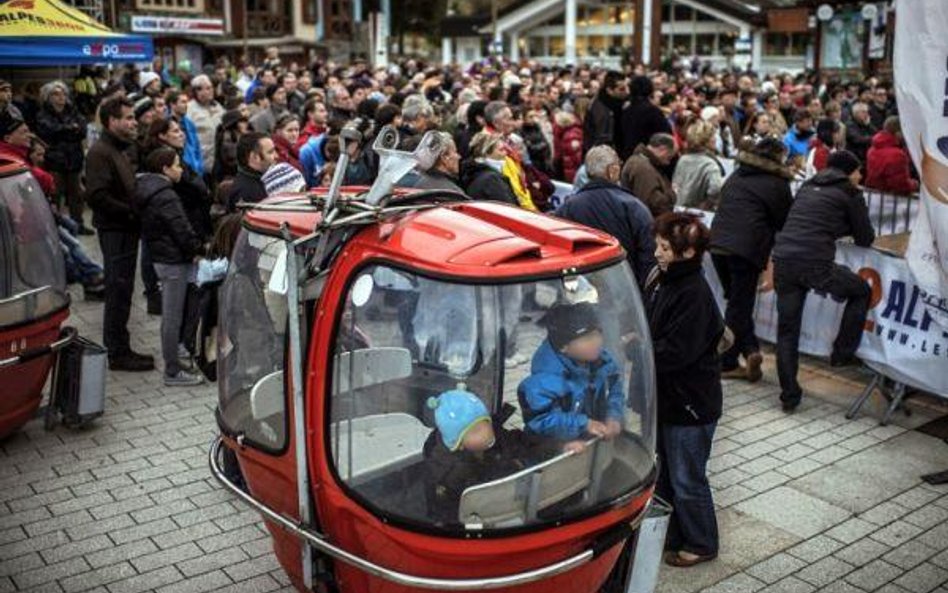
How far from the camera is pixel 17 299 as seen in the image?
626 centimetres

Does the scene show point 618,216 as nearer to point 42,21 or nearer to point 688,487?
point 688,487

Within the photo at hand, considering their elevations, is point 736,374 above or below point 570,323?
below

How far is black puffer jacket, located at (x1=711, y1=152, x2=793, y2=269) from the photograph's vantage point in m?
7.79

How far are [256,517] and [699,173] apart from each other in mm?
5396

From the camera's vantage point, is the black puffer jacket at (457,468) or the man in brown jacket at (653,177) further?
the man in brown jacket at (653,177)

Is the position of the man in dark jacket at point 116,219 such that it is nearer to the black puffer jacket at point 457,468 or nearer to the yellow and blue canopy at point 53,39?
the yellow and blue canopy at point 53,39

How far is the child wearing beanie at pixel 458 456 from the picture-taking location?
3686mm

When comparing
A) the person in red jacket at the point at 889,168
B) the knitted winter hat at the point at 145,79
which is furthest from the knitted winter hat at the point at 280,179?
the knitted winter hat at the point at 145,79

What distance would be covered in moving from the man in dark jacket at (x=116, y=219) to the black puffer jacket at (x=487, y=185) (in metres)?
2.76

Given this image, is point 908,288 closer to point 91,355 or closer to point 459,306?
point 459,306

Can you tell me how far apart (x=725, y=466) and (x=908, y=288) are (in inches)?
86.7

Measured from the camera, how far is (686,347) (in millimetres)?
5008

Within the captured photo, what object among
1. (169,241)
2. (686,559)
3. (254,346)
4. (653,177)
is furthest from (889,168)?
(254,346)

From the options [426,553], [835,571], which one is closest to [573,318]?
[426,553]
